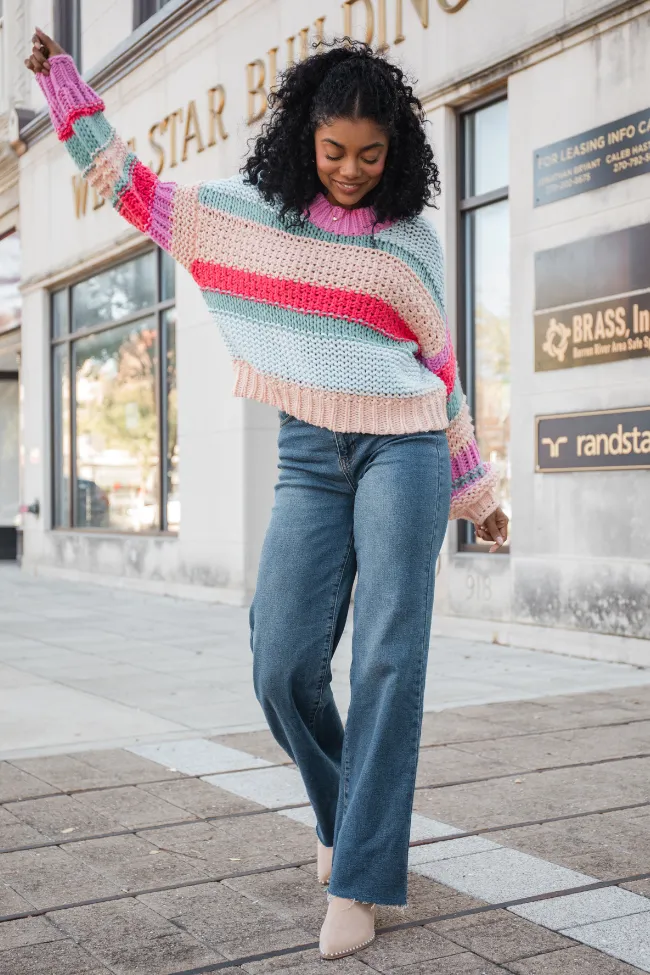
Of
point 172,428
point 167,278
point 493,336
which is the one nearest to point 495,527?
point 493,336

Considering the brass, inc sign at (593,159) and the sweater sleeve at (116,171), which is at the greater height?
the brass, inc sign at (593,159)

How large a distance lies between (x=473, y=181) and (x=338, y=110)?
6393mm

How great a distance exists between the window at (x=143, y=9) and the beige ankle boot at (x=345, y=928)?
1177 cm

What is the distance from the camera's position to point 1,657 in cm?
784

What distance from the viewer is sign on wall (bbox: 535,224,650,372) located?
7238 millimetres

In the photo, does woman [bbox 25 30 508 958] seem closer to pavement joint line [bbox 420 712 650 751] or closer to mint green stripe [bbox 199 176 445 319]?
mint green stripe [bbox 199 176 445 319]

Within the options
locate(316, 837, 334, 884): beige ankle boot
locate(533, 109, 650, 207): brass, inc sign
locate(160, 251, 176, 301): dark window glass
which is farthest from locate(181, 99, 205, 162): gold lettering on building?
locate(316, 837, 334, 884): beige ankle boot

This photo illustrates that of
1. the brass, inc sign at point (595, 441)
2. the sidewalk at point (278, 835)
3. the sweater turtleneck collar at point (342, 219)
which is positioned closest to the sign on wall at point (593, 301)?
the brass, inc sign at point (595, 441)

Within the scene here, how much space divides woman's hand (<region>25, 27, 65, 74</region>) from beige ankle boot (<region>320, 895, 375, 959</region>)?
6.66 ft

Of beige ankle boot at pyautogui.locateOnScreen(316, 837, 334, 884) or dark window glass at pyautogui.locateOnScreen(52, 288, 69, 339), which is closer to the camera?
beige ankle boot at pyautogui.locateOnScreen(316, 837, 334, 884)

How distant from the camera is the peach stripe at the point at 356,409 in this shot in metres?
2.82

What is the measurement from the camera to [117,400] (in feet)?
46.1

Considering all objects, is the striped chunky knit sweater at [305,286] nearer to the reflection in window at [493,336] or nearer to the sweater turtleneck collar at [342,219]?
the sweater turtleneck collar at [342,219]

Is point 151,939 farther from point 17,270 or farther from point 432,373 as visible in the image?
point 17,270
